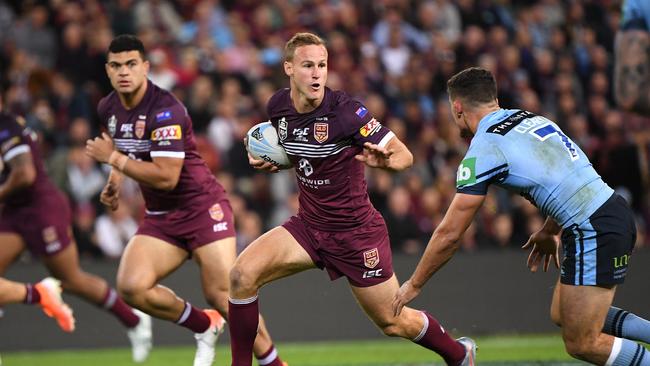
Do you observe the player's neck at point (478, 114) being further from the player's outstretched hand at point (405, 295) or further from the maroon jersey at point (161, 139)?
the maroon jersey at point (161, 139)

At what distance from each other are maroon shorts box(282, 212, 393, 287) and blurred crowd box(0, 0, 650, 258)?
475cm

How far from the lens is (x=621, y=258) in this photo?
611cm

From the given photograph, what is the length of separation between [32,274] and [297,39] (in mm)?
5863

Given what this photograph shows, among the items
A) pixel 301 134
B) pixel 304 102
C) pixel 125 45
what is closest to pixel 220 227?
pixel 301 134

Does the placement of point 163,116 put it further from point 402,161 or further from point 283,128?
point 402,161

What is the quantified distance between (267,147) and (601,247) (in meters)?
2.41

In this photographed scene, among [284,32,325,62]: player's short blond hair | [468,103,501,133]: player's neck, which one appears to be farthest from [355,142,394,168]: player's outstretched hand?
[284,32,325,62]: player's short blond hair

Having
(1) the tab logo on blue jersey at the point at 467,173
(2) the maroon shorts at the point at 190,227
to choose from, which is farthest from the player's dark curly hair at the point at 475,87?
(2) the maroon shorts at the point at 190,227

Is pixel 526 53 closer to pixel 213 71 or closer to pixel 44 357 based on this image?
pixel 213 71

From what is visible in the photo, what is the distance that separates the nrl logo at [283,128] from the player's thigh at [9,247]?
3.56 m

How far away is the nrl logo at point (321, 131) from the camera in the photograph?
6949 mm

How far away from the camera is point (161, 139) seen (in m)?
7.74

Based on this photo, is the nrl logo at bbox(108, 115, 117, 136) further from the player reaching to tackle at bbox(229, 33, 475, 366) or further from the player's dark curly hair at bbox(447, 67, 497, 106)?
the player's dark curly hair at bbox(447, 67, 497, 106)

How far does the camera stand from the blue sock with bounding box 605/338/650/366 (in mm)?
6090
